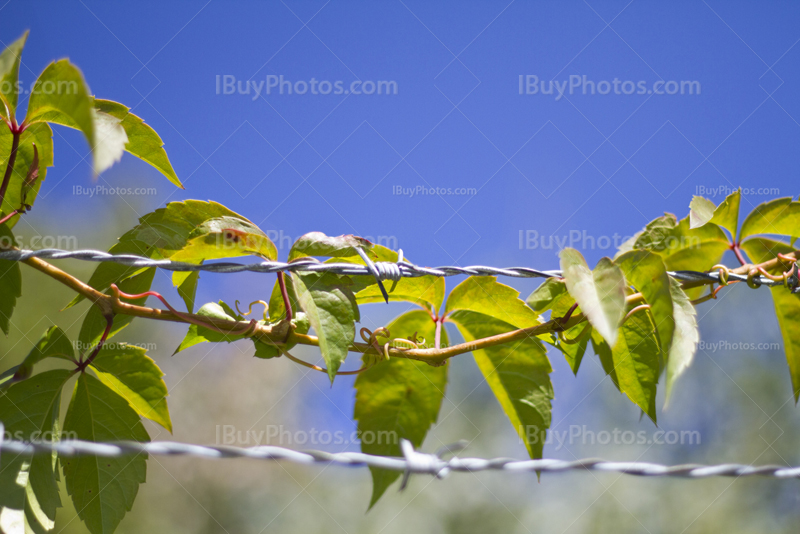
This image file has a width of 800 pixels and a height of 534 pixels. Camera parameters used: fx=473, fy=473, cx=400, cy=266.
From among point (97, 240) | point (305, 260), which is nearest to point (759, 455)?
point (305, 260)

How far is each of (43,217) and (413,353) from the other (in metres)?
5.10

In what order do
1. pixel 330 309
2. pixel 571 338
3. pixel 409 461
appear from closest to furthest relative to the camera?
pixel 409 461, pixel 330 309, pixel 571 338

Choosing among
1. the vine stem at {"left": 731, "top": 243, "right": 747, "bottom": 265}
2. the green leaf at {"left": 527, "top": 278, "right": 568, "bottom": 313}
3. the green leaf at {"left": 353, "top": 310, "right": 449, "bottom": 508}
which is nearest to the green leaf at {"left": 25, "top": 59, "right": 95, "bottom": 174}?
the green leaf at {"left": 353, "top": 310, "right": 449, "bottom": 508}

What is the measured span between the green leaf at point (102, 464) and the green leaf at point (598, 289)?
0.54 meters

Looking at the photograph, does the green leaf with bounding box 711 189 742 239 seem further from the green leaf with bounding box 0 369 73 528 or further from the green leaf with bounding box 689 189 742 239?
the green leaf with bounding box 0 369 73 528

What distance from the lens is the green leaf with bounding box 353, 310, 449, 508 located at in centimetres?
59

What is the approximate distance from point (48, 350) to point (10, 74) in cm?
31

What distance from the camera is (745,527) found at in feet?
15.6

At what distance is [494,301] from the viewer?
0.58 metres

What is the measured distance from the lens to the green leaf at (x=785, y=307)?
0.57 metres

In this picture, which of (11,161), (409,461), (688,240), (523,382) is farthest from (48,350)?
(688,240)

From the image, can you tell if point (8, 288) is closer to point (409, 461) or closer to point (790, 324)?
point (409, 461)

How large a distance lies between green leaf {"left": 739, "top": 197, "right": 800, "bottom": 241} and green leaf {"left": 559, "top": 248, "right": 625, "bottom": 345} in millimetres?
254

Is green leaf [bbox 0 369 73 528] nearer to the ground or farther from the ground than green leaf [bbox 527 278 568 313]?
nearer to the ground
